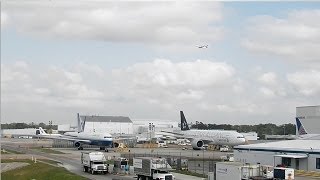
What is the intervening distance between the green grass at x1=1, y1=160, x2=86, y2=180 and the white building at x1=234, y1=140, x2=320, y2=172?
23.5 meters

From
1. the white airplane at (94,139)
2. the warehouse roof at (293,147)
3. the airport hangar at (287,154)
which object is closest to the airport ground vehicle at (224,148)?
the white airplane at (94,139)

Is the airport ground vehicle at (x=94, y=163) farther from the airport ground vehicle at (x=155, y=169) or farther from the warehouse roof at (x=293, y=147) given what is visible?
the warehouse roof at (x=293, y=147)

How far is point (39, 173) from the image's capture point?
6638 centimetres

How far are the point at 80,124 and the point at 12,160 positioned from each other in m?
74.3

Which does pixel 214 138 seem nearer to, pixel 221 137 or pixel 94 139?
pixel 221 137

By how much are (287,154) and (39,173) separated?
3125 centimetres

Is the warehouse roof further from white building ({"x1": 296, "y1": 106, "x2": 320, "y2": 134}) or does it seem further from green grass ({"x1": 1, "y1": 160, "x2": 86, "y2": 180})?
white building ({"x1": 296, "y1": 106, "x2": 320, "y2": 134})

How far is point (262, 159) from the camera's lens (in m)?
66.3

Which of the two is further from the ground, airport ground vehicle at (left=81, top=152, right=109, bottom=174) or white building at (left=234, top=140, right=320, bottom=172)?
white building at (left=234, top=140, right=320, bottom=172)

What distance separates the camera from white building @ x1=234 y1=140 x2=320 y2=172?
59.4m

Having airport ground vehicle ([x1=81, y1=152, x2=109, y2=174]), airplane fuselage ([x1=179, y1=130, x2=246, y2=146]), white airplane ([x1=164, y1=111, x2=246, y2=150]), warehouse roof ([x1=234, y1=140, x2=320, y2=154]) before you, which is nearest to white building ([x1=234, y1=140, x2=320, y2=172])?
warehouse roof ([x1=234, y1=140, x2=320, y2=154])

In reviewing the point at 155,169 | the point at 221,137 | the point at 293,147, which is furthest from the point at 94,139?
the point at 155,169

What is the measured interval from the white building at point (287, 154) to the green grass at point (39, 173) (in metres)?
23.5

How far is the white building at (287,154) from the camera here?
59372mm
